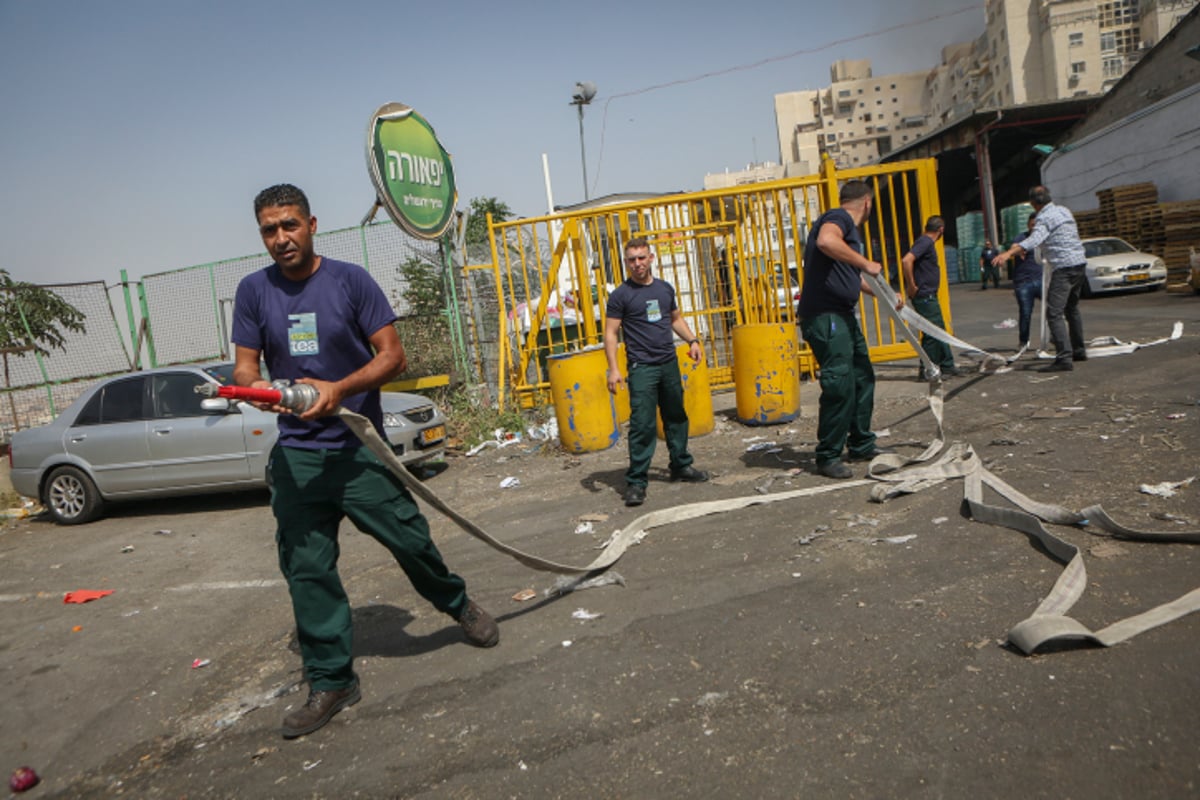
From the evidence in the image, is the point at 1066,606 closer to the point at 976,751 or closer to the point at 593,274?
the point at 976,751

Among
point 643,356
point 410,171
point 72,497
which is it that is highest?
point 410,171

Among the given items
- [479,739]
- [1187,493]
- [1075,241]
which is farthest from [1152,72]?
[479,739]

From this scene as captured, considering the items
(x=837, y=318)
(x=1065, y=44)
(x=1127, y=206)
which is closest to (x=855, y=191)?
(x=837, y=318)

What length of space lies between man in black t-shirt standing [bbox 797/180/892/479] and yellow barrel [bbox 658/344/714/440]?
2522 mm

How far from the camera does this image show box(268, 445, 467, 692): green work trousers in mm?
3246

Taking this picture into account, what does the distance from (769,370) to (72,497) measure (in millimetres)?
7519

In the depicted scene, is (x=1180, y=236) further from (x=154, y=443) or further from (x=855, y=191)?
(x=154, y=443)

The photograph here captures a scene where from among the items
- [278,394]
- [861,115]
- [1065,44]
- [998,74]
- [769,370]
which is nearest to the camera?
[278,394]

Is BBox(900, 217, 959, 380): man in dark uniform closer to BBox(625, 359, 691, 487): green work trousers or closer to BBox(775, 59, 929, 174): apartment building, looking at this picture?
BBox(625, 359, 691, 487): green work trousers

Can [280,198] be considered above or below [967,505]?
above

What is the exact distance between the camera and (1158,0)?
68062mm

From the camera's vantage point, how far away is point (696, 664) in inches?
127

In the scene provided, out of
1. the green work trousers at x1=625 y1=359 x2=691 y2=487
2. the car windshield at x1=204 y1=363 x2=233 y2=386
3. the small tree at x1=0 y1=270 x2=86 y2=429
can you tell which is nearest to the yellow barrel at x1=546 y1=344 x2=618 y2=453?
the green work trousers at x1=625 y1=359 x2=691 y2=487

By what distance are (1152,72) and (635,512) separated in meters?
25.9
